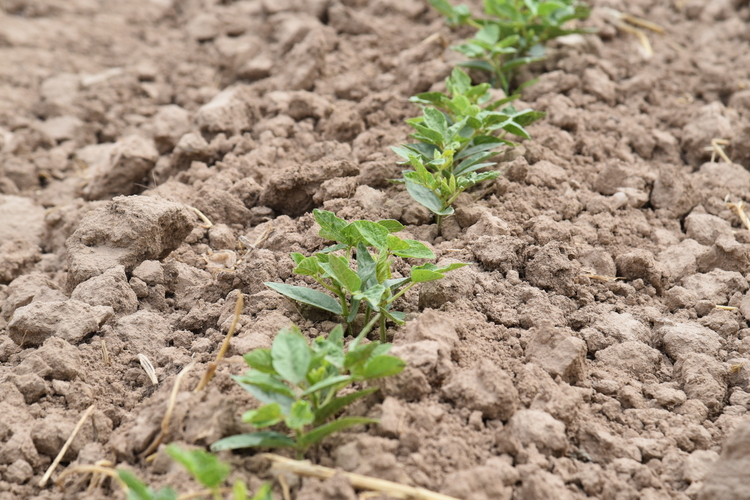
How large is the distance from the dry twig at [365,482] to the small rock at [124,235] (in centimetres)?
111

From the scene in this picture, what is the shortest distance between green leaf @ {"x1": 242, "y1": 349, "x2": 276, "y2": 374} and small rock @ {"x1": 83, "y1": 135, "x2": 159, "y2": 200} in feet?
5.31

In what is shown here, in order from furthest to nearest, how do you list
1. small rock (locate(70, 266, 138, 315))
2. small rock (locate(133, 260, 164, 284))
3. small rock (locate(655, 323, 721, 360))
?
small rock (locate(133, 260, 164, 284)) < small rock (locate(70, 266, 138, 315)) < small rock (locate(655, 323, 721, 360))

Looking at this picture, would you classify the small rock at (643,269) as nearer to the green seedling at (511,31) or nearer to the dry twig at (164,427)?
the green seedling at (511,31)

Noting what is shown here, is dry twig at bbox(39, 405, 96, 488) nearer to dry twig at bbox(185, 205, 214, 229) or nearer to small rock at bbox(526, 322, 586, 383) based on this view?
dry twig at bbox(185, 205, 214, 229)

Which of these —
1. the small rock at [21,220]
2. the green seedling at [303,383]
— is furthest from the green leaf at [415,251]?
the small rock at [21,220]

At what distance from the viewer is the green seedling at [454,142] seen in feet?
8.02

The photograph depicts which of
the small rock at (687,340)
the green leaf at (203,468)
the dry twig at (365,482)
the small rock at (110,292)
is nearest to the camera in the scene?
the green leaf at (203,468)

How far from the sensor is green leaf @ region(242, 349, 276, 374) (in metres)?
1.76

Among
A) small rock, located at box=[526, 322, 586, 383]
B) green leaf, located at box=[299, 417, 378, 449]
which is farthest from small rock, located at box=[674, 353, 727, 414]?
green leaf, located at box=[299, 417, 378, 449]

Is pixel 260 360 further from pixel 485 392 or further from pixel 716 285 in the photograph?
pixel 716 285

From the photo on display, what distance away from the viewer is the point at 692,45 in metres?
3.89

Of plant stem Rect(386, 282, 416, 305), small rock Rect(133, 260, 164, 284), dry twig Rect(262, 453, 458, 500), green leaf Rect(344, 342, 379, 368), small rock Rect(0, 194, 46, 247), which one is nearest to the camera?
dry twig Rect(262, 453, 458, 500)

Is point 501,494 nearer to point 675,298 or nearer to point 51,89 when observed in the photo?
point 675,298

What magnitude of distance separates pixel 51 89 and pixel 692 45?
11.9 feet
